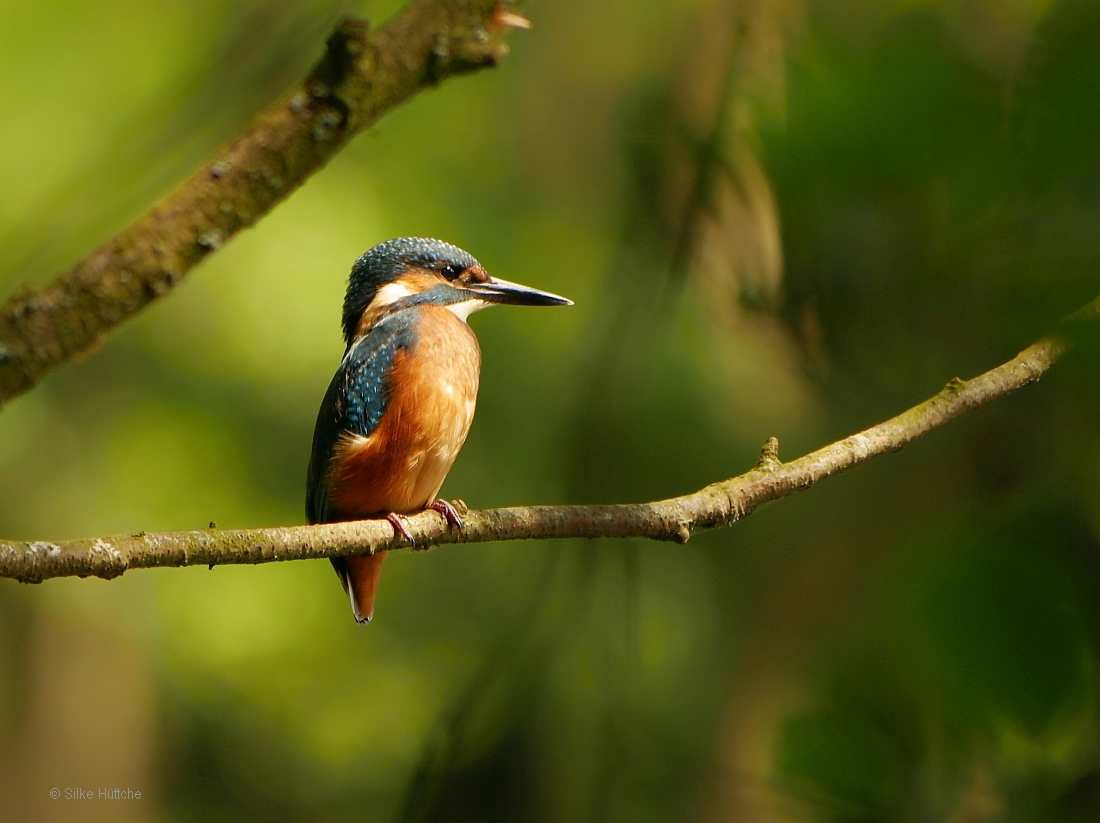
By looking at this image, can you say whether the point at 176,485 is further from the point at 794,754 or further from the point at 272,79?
the point at 794,754

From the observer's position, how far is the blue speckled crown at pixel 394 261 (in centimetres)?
279

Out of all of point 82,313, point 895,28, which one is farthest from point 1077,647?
point 82,313

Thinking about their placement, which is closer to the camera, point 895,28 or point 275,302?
point 895,28

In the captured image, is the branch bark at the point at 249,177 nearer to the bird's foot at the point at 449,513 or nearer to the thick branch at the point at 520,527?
the thick branch at the point at 520,527

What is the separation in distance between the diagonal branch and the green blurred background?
113 mm

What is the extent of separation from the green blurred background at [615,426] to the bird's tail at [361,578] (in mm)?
334

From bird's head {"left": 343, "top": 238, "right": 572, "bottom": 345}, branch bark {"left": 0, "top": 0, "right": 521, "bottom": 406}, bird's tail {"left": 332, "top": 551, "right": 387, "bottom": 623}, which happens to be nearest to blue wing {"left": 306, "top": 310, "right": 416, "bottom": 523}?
bird's tail {"left": 332, "top": 551, "right": 387, "bottom": 623}

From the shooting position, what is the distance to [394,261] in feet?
9.14

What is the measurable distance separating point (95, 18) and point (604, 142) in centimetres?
190

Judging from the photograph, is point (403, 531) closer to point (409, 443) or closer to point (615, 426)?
point (409, 443)

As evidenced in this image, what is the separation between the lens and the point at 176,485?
11.8 feet

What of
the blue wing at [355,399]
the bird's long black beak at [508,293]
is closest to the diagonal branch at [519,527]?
the blue wing at [355,399]

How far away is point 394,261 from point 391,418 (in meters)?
0.61

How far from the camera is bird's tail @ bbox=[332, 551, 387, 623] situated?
2521mm
